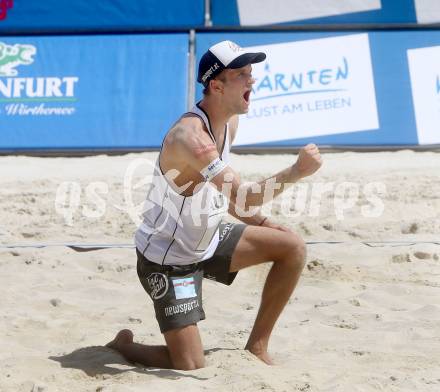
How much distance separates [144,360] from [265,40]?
16.9 feet

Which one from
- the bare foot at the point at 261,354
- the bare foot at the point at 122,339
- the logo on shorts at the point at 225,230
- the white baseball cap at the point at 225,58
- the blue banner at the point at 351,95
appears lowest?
the bare foot at the point at 261,354

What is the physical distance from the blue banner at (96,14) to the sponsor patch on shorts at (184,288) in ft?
16.7

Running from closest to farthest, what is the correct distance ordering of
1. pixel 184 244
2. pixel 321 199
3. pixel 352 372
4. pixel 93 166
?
pixel 352 372 < pixel 184 244 < pixel 321 199 < pixel 93 166

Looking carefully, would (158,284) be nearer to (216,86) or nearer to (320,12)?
(216,86)

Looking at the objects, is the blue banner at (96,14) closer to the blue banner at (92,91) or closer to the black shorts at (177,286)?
the blue banner at (92,91)

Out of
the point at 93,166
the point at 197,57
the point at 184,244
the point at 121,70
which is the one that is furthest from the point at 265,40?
the point at 184,244

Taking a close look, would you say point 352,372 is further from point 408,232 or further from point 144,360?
point 408,232

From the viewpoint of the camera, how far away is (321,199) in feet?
22.7

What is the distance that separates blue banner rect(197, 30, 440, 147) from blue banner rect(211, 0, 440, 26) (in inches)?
8.7

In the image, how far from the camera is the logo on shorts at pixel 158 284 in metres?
3.94

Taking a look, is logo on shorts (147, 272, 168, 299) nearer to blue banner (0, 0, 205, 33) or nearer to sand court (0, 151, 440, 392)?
sand court (0, 151, 440, 392)

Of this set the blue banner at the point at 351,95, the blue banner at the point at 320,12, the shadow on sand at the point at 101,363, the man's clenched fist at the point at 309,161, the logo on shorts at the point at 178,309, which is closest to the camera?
the man's clenched fist at the point at 309,161

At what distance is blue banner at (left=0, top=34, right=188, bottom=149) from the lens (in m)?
8.41

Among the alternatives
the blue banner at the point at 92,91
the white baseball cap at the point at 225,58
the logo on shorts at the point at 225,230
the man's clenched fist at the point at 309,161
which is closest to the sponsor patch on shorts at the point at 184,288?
the logo on shorts at the point at 225,230
